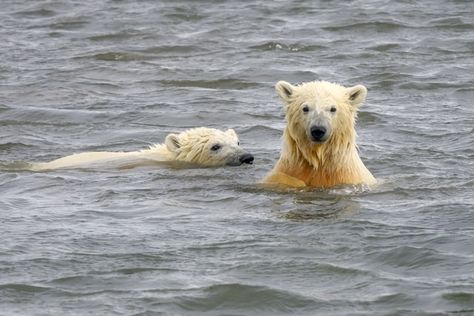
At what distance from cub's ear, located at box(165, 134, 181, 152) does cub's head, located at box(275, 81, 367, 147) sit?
1.97 metres

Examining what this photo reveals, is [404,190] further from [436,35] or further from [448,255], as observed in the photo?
[436,35]

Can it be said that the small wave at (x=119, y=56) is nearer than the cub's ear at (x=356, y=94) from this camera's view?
No

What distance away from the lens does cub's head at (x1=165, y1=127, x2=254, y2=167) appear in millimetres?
12344

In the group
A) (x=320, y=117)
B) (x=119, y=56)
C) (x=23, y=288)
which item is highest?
(x=320, y=117)

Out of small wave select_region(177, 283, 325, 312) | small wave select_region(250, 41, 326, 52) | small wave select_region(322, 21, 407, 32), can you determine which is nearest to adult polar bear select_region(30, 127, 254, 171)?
small wave select_region(177, 283, 325, 312)

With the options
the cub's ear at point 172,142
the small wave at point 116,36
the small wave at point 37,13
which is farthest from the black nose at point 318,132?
the small wave at point 37,13

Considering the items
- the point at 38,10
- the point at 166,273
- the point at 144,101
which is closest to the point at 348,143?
the point at 166,273

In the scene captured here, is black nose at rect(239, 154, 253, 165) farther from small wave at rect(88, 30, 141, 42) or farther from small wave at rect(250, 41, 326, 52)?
small wave at rect(88, 30, 141, 42)

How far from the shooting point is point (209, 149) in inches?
490

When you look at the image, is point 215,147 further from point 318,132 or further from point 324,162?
point 318,132

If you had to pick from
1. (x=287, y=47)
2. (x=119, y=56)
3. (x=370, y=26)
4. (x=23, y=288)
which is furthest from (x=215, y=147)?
(x=370, y=26)

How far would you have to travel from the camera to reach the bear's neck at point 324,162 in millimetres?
10648

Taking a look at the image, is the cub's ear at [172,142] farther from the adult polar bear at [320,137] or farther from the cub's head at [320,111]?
the cub's head at [320,111]

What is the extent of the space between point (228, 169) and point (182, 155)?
505 millimetres
